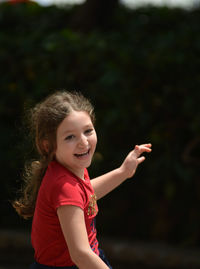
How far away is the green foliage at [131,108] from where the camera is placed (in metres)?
4.17

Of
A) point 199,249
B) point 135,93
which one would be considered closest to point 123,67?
point 135,93

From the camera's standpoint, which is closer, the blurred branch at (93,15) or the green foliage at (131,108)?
the green foliage at (131,108)

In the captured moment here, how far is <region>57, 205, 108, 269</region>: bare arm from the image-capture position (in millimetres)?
1854


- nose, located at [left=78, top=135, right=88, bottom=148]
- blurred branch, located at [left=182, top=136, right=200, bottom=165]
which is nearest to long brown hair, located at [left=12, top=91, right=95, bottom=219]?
nose, located at [left=78, top=135, right=88, bottom=148]

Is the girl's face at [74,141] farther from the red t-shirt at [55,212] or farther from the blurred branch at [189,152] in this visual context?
the blurred branch at [189,152]

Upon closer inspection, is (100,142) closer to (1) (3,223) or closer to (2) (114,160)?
(2) (114,160)

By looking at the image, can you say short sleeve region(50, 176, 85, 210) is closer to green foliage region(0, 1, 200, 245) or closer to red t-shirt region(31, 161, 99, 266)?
red t-shirt region(31, 161, 99, 266)

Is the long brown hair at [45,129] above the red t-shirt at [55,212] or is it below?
above

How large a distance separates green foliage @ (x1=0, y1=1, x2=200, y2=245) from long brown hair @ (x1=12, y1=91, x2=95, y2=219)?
158 centimetres

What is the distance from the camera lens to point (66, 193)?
76.9 inches

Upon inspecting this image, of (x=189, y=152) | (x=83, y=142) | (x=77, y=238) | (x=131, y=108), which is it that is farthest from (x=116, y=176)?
(x=189, y=152)

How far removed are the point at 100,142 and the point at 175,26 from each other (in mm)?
2699

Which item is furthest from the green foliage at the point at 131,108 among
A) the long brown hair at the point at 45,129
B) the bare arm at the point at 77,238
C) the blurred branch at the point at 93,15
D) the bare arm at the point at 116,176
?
the bare arm at the point at 77,238

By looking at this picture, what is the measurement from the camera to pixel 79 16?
244 inches
